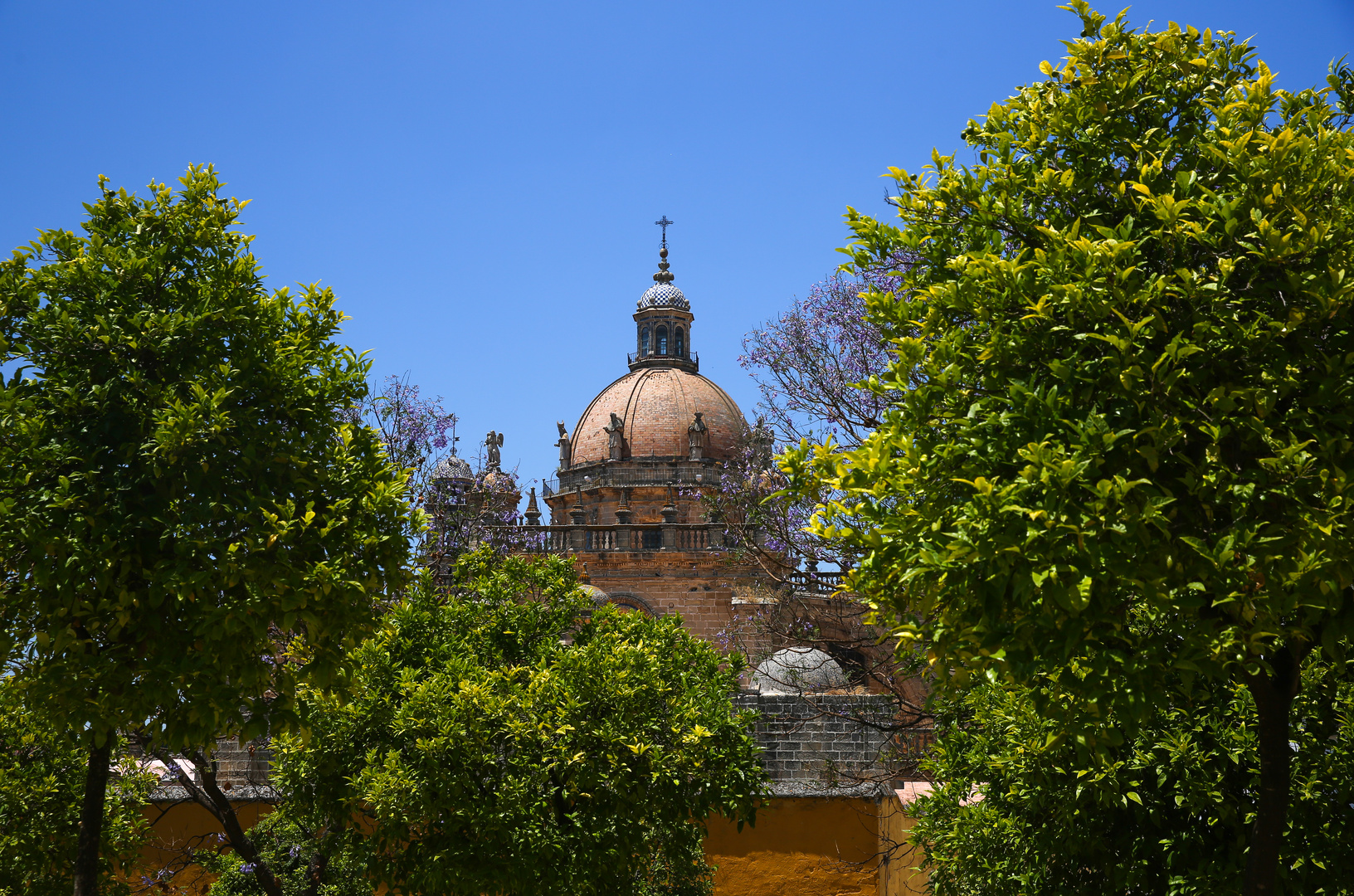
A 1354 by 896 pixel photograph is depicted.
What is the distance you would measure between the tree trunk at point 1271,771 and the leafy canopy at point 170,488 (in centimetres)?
512

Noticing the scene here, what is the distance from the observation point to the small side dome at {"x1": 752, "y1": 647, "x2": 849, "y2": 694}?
50.9ft

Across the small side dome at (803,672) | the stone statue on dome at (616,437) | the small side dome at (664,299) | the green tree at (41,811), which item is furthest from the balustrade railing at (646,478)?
the green tree at (41,811)

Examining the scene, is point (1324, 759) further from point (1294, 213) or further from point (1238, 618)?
point (1294, 213)

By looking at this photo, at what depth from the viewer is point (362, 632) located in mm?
6988

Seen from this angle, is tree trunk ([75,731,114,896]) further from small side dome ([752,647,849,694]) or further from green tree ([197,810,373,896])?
small side dome ([752,647,849,694])

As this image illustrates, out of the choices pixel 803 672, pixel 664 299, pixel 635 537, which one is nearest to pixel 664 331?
pixel 664 299

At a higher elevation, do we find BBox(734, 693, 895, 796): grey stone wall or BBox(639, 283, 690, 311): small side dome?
BBox(639, 283, 690, 311): small side dome

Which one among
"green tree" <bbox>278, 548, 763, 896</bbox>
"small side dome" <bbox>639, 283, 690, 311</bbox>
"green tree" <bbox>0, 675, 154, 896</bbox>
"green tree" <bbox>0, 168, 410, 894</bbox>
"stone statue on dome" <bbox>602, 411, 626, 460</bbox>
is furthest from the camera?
"small side dome" <bbox>639, 283, 690, 311</bbox>

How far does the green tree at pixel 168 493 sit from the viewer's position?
6.34 m

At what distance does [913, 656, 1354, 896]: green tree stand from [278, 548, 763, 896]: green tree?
2447 millimetres

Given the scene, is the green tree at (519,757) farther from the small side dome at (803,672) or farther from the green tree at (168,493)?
the small side dome at (803,672)

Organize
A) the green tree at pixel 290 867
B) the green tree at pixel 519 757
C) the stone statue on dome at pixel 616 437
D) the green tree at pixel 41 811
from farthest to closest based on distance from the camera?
the stone statue on dome at pixel 616 437 → the green tree at pixel 290 867 → the green tree at pixel 41 811 → the green tree at pixel 519 757

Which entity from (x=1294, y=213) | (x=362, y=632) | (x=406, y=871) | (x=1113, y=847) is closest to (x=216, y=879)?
(x=406, y=871)

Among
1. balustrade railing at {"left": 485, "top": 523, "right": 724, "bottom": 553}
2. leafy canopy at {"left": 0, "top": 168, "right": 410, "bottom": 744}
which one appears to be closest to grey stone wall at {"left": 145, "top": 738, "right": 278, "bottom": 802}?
leafy canopy at {"left": 0, "top": 168, "right": 410, "bottom": 744}
